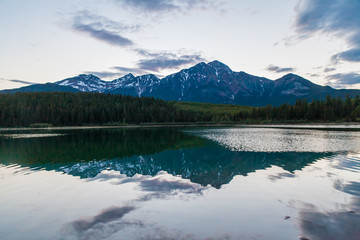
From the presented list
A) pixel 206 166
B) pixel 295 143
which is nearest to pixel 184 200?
pixel 206 166

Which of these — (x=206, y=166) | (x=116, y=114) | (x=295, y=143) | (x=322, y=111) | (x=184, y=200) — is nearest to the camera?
(x=184, y=200)

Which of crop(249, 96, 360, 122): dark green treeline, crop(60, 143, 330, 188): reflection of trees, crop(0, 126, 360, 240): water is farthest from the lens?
crop(249, 96, 360, 122): dark green treeline

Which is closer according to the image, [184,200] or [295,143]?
[184,200]

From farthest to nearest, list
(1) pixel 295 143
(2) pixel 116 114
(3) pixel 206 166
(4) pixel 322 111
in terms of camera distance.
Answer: (2) pixel 116 114 → (4) pixel 322 111 → (1) pixel 295 143 → (3) pixel 206 166

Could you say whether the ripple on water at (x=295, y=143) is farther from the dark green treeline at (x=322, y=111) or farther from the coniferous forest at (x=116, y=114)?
the coniferous forest at (x=116, y=114)

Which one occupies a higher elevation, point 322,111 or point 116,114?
point 322,111

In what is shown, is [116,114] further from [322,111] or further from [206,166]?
[206,166]

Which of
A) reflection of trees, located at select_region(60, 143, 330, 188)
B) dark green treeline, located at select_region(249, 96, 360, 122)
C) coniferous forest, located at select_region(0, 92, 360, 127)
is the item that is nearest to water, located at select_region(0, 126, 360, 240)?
reflection of trees, located at select_region(60, 143, 330, 188)

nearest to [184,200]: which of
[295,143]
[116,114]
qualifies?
[295,143]

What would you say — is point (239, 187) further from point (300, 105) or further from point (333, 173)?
point (300, 105)

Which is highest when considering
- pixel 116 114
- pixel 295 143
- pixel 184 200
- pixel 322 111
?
pixel 322 111

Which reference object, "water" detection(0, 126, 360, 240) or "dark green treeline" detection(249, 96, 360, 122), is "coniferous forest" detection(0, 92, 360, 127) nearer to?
"dark green treeline" detection(249, 96, 360, 122)

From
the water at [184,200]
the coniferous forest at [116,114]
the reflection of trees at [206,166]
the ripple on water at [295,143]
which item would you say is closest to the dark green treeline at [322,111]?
the coniferous forest at [116,114]

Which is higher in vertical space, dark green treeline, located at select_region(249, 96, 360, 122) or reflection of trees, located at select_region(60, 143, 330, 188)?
dark green treeline, located at select_region(249, 96, 360, 122)
